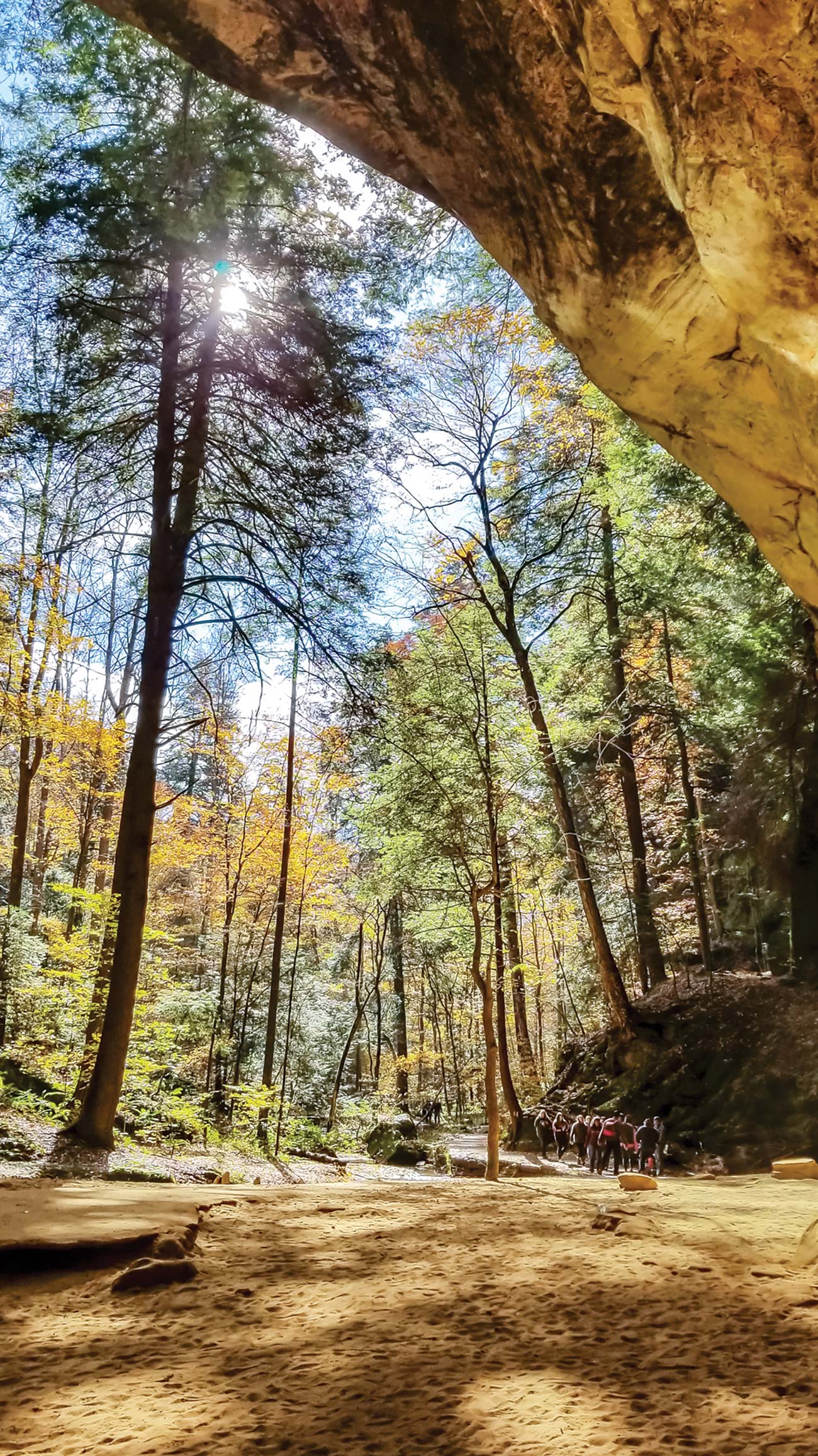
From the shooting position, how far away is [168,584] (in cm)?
896

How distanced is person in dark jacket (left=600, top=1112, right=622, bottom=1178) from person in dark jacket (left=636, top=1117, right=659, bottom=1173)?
36cm

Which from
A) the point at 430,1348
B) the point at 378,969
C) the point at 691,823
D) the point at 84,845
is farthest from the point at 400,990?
the point at 430,1348

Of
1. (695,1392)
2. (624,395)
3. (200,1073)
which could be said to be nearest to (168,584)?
(624,395)

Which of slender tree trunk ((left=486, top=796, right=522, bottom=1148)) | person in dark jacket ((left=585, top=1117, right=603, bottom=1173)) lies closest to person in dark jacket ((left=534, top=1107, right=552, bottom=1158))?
slender tree trunk ((left=486, top=796, right=522, bottom=1148))

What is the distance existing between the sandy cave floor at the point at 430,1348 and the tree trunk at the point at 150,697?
4382 mm

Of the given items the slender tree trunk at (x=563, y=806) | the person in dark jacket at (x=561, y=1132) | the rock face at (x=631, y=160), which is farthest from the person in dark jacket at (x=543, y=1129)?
the rock face at (x=631, y=160)

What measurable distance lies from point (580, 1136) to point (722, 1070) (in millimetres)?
2919

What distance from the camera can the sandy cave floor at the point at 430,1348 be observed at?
1812mm

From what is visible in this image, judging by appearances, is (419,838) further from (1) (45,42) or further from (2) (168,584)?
(1) (45,42)

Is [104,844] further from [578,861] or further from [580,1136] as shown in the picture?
[580,1136]

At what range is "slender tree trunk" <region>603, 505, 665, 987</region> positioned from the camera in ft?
52.1

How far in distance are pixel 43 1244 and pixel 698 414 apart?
217 inches

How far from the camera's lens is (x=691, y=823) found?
15.3 m

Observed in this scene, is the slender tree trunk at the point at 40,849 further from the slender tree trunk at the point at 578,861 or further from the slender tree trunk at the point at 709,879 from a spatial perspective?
the slender tree trunk at the point at 709,879
